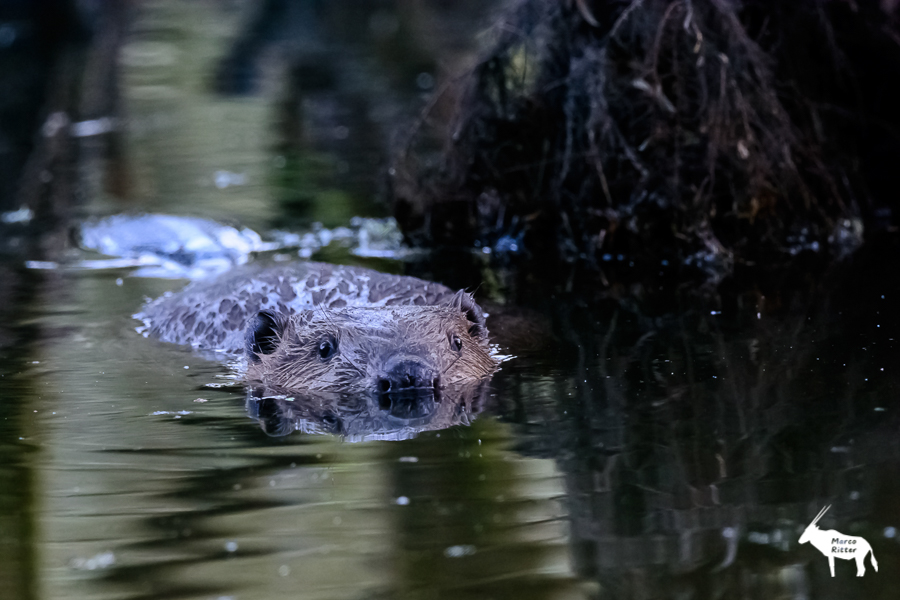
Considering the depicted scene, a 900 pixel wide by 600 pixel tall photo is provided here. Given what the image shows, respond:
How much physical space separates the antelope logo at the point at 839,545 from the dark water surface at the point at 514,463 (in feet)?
0.10

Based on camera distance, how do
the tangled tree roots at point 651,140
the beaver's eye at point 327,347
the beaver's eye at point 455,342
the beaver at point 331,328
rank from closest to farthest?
the beaver at point 331,328 → the beaver's eye at point 327,347 → the beaver's eye at point 455,342 → the tangled tree roots at point 651,140

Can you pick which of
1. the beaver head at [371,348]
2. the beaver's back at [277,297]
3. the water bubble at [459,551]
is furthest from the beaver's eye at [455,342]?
the water bubble at [459,551]

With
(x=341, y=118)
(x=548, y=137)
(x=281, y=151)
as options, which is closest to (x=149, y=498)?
(x=548, y=137)

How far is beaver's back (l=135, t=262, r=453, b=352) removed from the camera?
7.05 meters

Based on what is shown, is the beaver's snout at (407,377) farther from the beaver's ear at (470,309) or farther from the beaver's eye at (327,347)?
the beaver's ear at (470,309)

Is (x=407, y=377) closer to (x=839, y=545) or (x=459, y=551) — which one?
(x=459, y=551)

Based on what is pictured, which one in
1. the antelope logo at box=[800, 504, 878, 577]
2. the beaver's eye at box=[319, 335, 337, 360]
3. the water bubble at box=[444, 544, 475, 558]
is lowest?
the antelope logo at box=[800, 504, 878, 577]

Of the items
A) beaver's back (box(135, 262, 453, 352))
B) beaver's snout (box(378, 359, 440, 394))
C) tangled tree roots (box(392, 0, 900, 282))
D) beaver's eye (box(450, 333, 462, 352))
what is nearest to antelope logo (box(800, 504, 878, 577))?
beaver's snout (box(378, 359, 440, 394))

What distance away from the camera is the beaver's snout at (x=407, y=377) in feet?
17.8

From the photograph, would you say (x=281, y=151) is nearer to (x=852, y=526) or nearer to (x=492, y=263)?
(x=492, y=263)

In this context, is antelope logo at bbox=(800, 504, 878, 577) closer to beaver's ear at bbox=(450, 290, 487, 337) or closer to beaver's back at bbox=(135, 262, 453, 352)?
beaver's ear at bbox=(450, 290, 487, 337)

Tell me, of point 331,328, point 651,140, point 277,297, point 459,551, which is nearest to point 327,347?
point 331,328

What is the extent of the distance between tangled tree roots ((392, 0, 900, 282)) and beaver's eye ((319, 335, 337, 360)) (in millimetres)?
3786

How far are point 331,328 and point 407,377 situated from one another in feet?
2.10
